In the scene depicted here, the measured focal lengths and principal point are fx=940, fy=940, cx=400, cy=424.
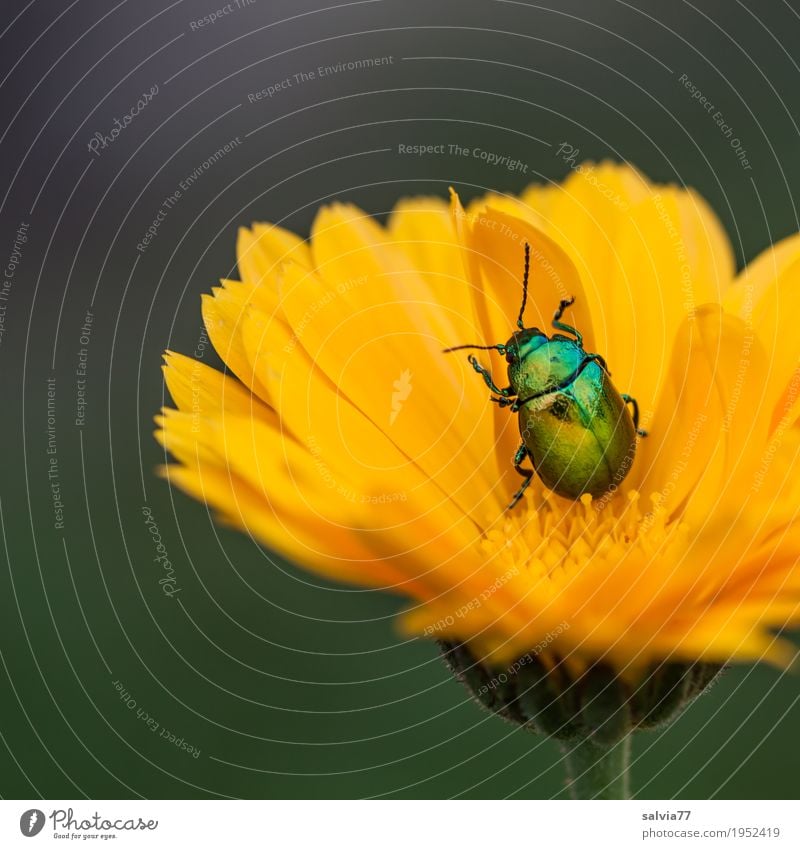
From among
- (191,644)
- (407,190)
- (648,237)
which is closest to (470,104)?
(407,190)

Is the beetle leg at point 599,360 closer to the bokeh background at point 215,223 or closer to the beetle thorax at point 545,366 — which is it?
the beetle thorax at point 545,366

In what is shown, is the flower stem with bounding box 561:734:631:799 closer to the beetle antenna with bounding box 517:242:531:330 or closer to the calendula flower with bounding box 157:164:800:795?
the calendula flower with bounding box 157:164:800:795

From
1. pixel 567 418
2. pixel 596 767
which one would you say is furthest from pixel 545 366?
pixel 596 767
